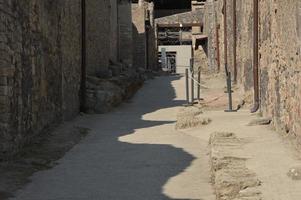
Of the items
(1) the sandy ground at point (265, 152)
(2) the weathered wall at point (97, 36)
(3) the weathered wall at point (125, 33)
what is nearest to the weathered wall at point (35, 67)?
(1) the sandy ground at point (265, 152)

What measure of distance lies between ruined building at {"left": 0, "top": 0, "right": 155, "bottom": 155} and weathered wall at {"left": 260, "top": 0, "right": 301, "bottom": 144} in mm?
4171

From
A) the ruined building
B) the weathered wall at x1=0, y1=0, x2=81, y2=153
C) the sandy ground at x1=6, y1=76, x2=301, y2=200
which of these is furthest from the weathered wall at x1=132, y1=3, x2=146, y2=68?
the sandy ground at x1=6, y1=76, x2=301, y2=200

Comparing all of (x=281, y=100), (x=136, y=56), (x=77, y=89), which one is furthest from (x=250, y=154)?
(x=136, y=56)

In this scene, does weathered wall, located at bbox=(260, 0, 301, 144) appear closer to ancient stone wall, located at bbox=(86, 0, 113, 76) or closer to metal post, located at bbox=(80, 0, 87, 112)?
metal post, located at bbox=(80, 0, 87, 112)

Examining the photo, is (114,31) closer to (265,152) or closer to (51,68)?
(51,68)

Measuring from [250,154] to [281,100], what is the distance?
2026 millimetres

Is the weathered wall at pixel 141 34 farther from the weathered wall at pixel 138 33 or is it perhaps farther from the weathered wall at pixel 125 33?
the weathered wall at pixel 125 33

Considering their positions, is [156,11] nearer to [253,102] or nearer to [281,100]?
[253,102]

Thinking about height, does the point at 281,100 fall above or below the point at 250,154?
above

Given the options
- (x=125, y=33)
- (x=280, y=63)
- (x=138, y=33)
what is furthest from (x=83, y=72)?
(x=138, y=33)

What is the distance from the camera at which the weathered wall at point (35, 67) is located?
27.5 feet

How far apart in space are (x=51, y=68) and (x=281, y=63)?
506 cm

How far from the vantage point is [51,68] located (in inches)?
471

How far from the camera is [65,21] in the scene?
1401cm
